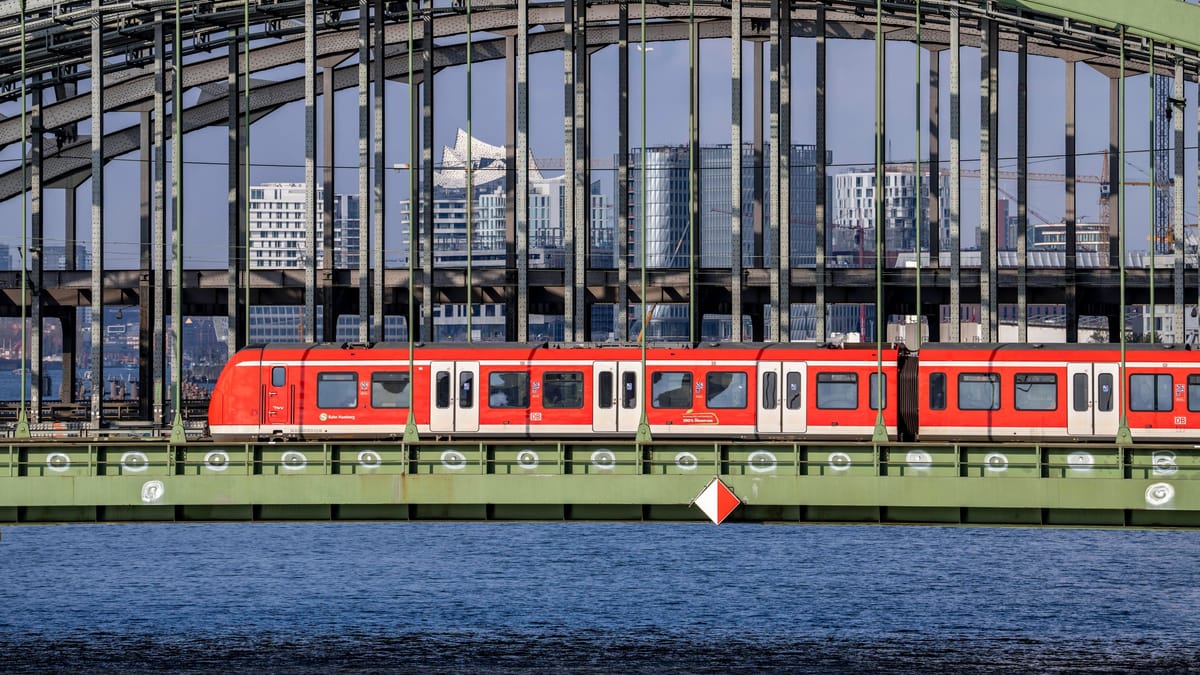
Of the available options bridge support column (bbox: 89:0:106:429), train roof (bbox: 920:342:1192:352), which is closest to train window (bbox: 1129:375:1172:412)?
train roof (bbox: 920:342:1192:352)

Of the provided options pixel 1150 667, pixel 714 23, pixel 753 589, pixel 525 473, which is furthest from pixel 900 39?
pixel 525 473

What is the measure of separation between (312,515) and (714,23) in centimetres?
4854

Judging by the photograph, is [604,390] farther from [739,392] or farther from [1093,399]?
[1093,399]

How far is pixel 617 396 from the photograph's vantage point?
49938mm

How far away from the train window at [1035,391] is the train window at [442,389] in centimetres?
1660

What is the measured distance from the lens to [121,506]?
1483 inches

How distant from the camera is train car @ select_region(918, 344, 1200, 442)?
48688 mm

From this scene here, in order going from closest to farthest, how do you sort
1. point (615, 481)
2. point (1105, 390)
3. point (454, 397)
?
1. point (615, 481)
2. point (1105, 390)
3. point (454, 397)

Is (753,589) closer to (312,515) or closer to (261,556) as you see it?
(261,556)

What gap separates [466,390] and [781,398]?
9.33 metres

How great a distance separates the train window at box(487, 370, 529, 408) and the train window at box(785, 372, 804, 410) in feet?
25.4

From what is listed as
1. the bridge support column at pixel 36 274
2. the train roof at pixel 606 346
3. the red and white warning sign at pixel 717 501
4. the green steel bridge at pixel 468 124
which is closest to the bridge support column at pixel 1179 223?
the green steel bridge at pixel 468 124

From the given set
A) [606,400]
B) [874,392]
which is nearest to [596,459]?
[606,400]

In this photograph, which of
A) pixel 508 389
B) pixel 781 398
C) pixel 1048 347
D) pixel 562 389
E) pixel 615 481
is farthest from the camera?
pixel 508 389
